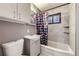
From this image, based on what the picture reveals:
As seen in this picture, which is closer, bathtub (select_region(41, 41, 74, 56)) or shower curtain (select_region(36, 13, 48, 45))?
bathtub (select_region(41, 41, 74, 56))

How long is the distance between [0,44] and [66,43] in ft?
8.29

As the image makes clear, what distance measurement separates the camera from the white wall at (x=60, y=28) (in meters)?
3.14

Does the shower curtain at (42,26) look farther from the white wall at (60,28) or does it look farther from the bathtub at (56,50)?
the bathtub at (56,50)

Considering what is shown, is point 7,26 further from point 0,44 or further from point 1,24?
point 0,44

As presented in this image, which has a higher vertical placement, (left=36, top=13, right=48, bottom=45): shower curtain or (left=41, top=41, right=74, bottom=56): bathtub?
(left=36, top=13, right=48, bottom=45): shower curtain

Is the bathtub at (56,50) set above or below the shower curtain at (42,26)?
below

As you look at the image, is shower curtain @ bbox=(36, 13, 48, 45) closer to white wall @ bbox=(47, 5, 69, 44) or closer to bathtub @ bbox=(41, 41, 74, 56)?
white wall @ bbox=(47, 5, 69, 44)

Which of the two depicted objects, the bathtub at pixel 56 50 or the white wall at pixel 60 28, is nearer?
the bathtub at pixel 56 50

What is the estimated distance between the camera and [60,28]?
129 inches

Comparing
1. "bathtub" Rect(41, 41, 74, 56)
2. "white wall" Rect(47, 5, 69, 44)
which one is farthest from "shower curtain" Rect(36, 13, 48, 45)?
"bathtub" Rect(41, 41, 74, 56)

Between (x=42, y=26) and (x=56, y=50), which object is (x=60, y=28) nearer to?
(x=42, y=26)

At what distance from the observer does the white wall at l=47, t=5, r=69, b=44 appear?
3.14 metres

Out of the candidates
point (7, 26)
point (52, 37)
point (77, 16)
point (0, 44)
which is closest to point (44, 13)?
point (52, 37)

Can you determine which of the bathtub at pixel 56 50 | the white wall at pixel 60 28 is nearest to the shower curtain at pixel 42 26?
the white wall at pixel 60 28
